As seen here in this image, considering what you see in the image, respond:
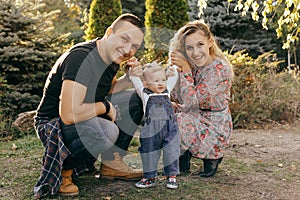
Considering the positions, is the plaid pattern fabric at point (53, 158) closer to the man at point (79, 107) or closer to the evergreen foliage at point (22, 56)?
the man at point (79, 107)

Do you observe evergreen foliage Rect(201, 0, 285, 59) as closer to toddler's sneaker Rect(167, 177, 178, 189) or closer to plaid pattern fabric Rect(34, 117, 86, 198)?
toddler's sneaker Rect(167, 177, 178, 189)

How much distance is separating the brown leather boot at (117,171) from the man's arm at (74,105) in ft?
1.77

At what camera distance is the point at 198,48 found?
9.89 feet

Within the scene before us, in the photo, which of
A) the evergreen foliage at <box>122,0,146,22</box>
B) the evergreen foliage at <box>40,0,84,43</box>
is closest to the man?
the evergreen foliage at <box>122,0,146,22</box>

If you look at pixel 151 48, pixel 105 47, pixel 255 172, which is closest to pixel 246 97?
pixel 151 48

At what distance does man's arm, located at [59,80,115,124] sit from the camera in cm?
233

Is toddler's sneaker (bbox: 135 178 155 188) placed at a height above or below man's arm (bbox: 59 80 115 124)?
below

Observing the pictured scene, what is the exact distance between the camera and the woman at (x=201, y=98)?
9.74ft

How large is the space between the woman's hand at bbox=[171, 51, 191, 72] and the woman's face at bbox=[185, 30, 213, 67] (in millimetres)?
56

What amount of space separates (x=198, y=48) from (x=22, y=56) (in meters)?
3.59

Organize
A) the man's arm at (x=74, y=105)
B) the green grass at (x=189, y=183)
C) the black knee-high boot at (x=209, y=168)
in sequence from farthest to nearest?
Answer: the black knee-high boot at (x=209, y=168) → the green grass at (x=189, y=183) → the man's arm at (x=74, y=105)

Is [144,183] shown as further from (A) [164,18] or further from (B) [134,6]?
(B) [134,6]

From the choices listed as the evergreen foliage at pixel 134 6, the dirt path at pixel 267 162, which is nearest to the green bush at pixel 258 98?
the dirt path at pixel 267 162

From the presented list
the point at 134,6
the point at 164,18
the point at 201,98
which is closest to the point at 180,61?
the point at 201,98
